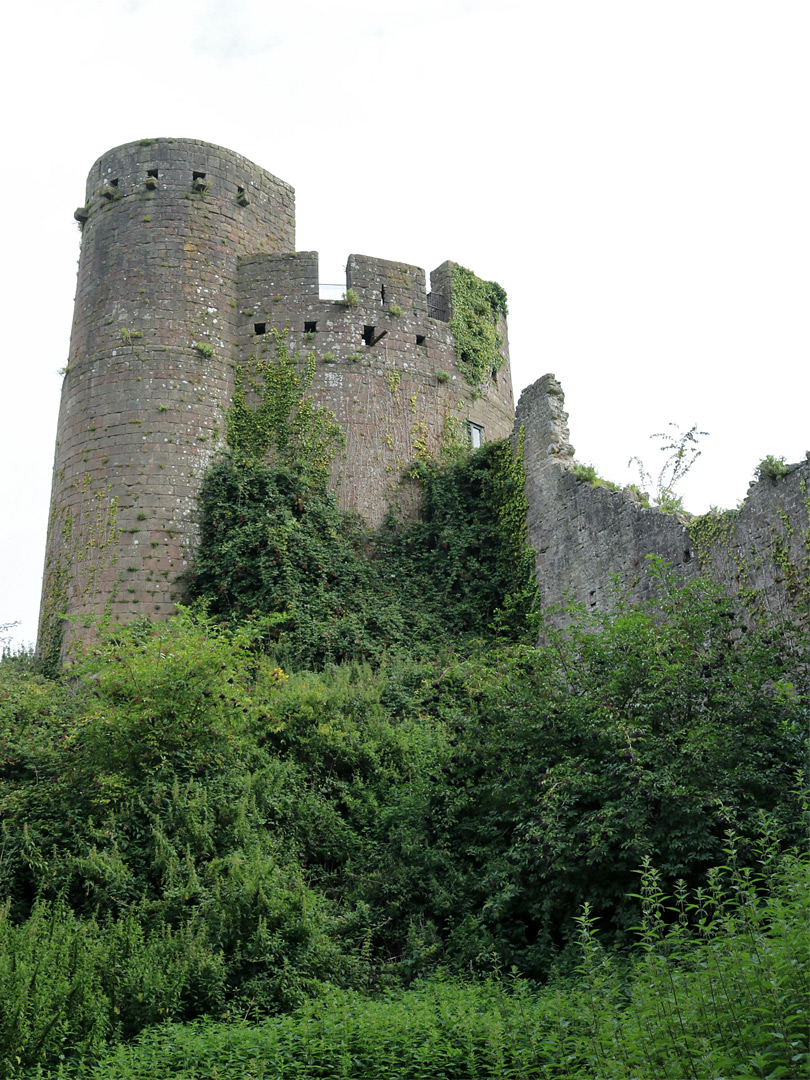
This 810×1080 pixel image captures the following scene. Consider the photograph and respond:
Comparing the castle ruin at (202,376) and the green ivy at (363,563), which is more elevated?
the castle ruin at (202,376)

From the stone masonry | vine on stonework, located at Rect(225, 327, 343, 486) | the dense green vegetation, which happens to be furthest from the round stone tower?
the dense green vegetation

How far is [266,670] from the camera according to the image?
12.7m

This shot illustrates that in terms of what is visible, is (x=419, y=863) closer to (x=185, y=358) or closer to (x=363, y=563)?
(x=363, y=563)

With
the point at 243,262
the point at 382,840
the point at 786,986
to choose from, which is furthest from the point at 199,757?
the point at 243,262

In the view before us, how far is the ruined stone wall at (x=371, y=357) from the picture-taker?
17578mm

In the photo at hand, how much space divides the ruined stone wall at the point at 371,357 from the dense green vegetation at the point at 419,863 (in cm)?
539

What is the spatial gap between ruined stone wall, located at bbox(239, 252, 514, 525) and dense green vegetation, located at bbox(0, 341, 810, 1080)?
5390mm

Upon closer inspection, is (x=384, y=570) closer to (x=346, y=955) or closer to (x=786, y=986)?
(x=346, y=955)

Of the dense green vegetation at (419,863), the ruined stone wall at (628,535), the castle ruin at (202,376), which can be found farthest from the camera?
the castle ruin at (202,376)

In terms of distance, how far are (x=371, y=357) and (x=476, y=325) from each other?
2608 mm

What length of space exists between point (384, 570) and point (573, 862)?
8788 millimetres

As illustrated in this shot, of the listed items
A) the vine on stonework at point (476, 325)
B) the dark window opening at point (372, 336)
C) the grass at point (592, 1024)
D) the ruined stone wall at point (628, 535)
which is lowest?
the grass at point (592, 1024)

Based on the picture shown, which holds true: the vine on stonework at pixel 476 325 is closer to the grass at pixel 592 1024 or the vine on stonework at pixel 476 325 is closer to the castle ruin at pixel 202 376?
the castle ruin at pixel 202 376

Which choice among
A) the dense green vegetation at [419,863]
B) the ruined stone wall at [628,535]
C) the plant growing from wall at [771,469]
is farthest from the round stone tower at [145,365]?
the plant growing from wall at [771,469]
